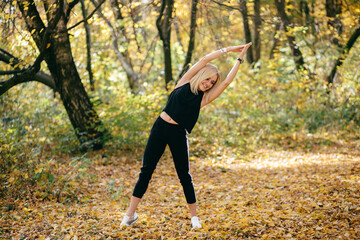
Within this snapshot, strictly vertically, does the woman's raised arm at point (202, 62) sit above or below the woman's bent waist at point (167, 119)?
above

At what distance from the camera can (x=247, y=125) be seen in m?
9.98

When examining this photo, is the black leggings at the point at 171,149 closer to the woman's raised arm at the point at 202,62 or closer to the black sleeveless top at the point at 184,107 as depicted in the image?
the black sleeveless top at the point at 184,107

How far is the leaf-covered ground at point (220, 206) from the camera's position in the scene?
3682 mm

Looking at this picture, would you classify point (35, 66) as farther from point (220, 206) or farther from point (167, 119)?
point (220, 206)

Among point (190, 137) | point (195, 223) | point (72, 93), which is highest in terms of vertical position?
point (72, 93)

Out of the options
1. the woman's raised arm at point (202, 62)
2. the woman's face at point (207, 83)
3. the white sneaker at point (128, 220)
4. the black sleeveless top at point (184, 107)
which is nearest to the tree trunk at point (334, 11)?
the woman's raised arm at point (202, 62)

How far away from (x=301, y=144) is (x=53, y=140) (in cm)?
Answer: 614

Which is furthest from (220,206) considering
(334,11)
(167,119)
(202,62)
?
(334,11)

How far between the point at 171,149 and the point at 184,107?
48 centimetres

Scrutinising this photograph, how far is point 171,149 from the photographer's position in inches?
145

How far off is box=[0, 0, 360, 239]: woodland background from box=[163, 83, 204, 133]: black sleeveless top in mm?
1215

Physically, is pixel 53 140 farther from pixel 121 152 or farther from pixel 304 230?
pixel 304 230

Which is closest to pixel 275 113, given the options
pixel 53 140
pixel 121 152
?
pixel 121 152

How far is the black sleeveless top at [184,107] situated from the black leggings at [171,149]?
0.29 ft
